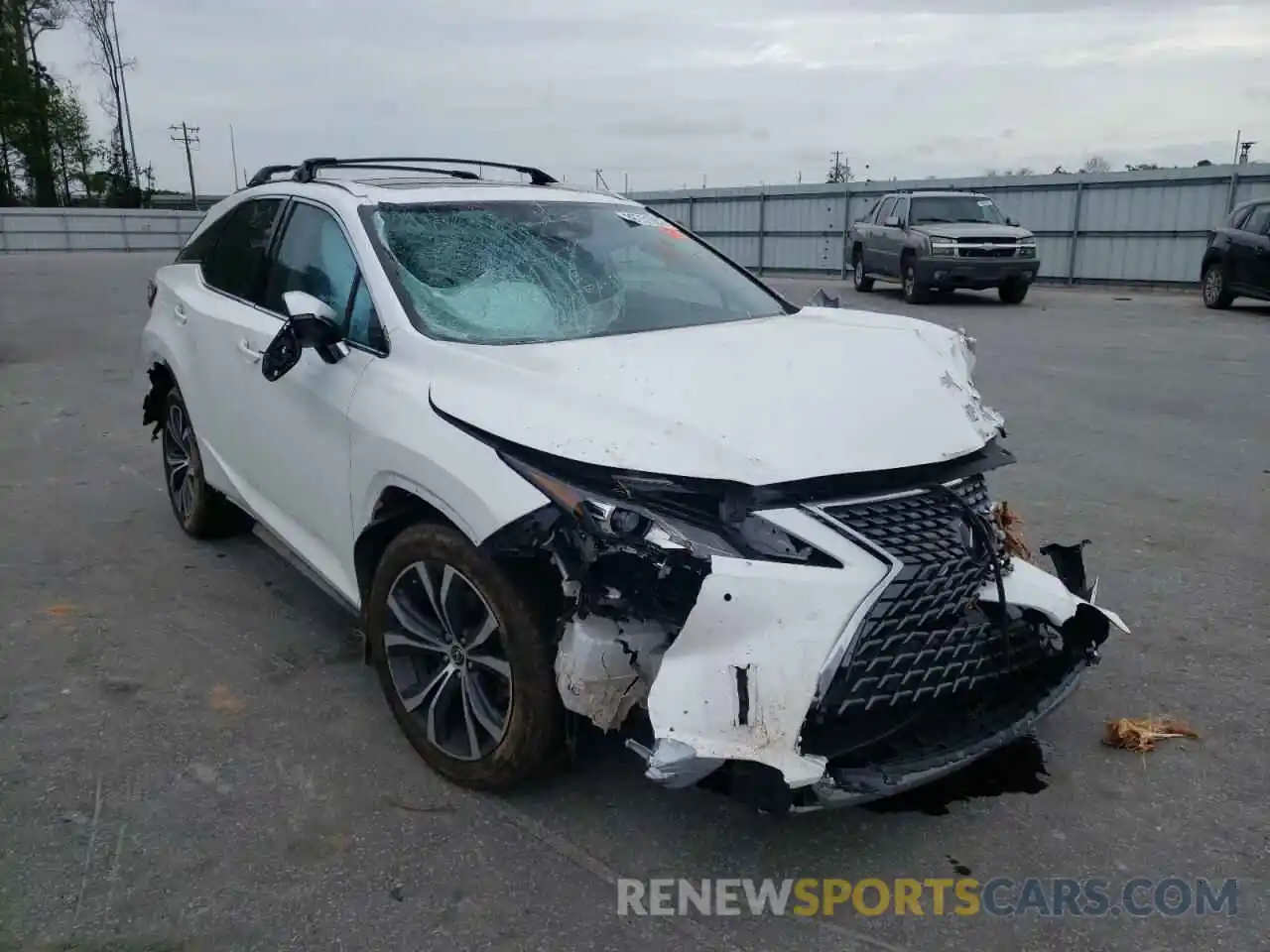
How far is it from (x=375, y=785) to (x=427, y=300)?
5.20 ft

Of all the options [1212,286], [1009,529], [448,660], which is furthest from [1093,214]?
[448,660]

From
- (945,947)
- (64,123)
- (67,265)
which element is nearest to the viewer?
(945,947)

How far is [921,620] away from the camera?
9.13 ft

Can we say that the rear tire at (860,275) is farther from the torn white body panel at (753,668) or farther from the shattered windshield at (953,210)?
the torn white body panel at (753,668)

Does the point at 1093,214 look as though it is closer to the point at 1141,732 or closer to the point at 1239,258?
the point at 1239,258

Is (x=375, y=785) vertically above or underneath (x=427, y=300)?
underneath

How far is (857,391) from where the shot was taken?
9.98 feet

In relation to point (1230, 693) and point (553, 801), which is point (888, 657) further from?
point (1230, 693)

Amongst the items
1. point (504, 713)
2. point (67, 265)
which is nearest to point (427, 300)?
point (504, 713)

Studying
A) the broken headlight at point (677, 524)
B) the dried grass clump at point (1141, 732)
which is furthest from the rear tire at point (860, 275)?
the broken headlight at point (677, 524)

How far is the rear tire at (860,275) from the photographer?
69.5 feet

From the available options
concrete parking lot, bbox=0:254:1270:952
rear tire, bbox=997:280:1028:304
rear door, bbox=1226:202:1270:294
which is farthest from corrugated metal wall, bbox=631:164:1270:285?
concrete parking lot, bbox=0:254:1270:952

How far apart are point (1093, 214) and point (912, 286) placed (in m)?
7.74

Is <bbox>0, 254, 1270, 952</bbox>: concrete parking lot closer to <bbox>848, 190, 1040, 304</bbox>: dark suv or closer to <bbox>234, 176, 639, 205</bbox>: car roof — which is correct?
<bbox>234, 176, 639, 205</bbox>: car roof
